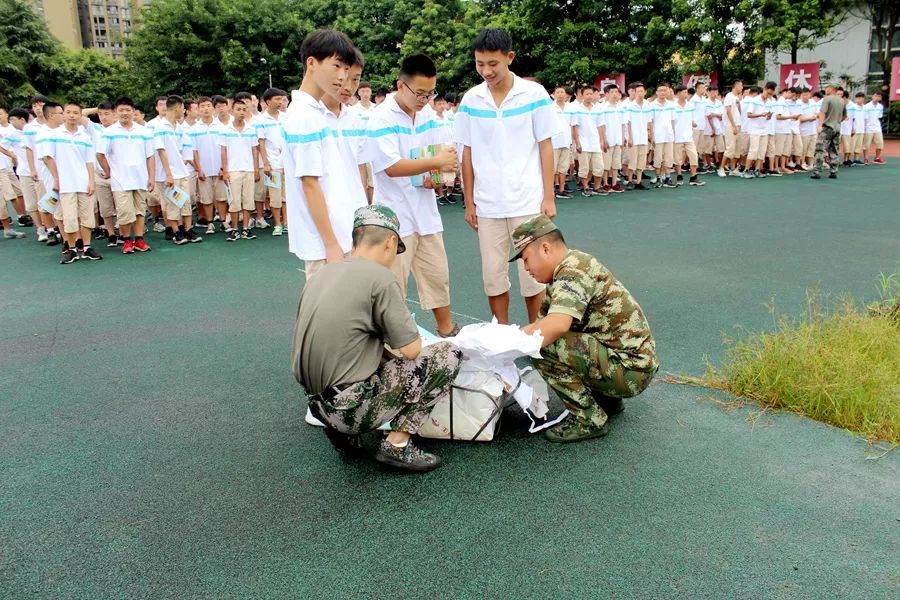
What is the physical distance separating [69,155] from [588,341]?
7131 mm

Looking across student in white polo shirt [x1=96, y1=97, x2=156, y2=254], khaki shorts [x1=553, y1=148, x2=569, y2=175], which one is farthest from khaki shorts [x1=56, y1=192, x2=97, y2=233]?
khaki shorts [x1=553, y1=148, x2=569, y2=175]

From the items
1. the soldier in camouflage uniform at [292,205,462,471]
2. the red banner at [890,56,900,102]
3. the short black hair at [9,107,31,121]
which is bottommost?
the soldier in camouflage uniform at [292,205,462,471]

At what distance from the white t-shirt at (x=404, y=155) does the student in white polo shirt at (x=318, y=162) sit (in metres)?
0.61

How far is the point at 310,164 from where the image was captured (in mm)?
3213

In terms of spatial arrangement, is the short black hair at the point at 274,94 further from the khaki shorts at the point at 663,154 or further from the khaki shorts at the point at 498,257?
the khaki shorts at the point at 663,154

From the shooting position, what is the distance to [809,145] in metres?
14.4

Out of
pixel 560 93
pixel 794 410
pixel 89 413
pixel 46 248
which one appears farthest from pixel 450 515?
pixel 560 93

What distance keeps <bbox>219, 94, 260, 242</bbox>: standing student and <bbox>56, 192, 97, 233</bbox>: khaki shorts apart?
5.48ft

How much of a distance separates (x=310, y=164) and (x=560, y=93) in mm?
9060

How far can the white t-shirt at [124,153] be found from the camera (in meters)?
8.23

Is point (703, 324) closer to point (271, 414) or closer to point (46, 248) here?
point (271, 414)

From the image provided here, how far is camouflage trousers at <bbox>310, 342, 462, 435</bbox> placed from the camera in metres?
2.81

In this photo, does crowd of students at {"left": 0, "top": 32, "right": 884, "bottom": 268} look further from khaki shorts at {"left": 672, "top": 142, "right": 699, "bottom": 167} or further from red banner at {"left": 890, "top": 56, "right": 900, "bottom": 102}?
red banner at {"left": 890, "top": 56, "right": 900, "bottom": 102}

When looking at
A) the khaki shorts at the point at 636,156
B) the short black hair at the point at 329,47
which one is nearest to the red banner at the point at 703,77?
the khaki shorts at the point at 636,156
